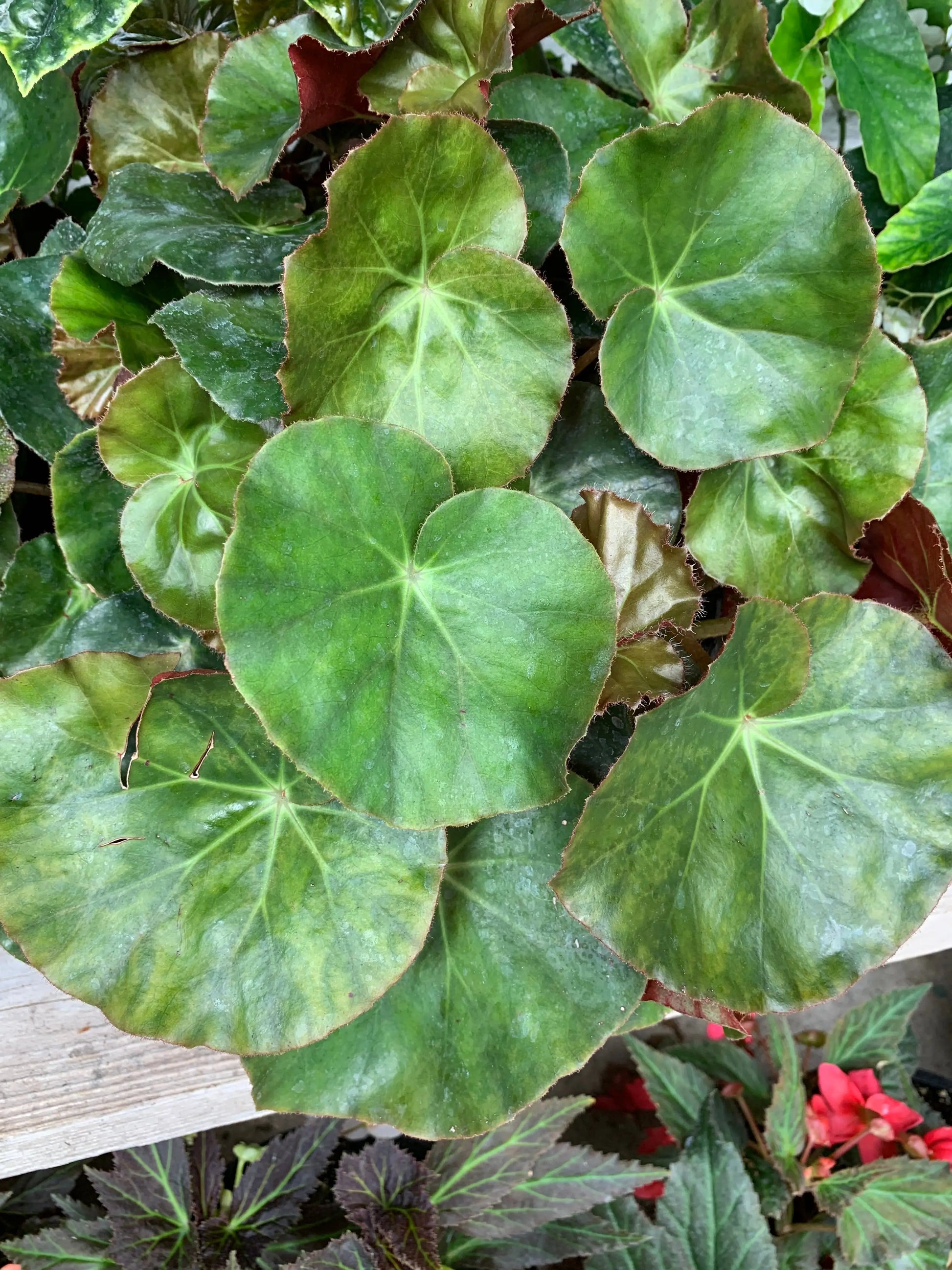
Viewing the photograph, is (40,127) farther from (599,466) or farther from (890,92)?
(890,92)

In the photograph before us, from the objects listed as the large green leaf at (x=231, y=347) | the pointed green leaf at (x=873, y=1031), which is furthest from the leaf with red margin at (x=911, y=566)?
the pointed green leaf at (x=873, y=1031)

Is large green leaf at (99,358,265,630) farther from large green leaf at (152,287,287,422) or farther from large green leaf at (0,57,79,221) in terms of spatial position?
large green leaf at (0,57,79,221)

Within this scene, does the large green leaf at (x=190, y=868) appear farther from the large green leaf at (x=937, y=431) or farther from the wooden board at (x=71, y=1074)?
the large green leaf at (x=937, y=431)

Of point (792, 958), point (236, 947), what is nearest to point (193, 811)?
point (236, 947)

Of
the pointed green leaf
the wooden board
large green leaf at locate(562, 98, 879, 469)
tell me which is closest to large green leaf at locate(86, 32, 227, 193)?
large green leaf at locate(562, 98, 879, 469)

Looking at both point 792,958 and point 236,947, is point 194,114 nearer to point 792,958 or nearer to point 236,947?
point 236,947
